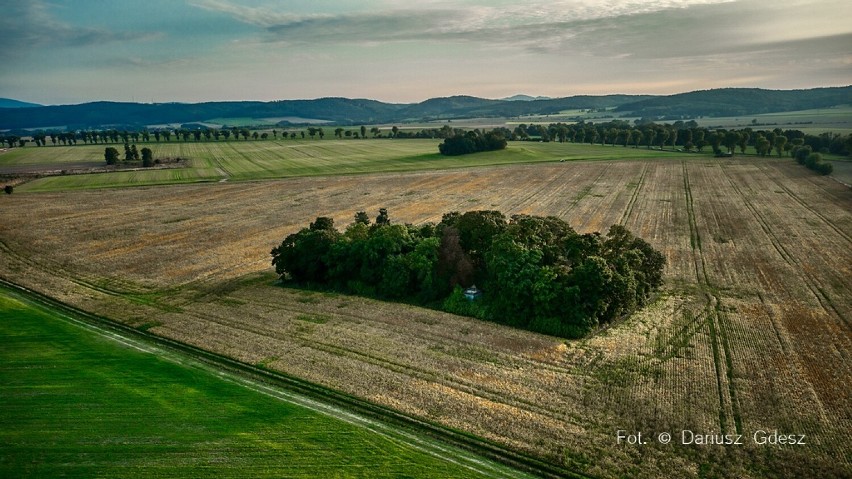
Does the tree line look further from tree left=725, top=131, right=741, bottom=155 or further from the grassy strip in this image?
the grassy strip

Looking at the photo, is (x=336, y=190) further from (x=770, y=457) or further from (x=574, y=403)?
(x=770, y=457)

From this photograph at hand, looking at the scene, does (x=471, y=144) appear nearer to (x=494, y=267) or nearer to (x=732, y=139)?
(x=732, y=139)

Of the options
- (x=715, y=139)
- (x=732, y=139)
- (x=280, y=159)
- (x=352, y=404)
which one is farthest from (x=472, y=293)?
(x=715, y=139)

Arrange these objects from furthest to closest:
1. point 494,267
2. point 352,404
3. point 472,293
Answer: point 472,293
point 494,267
point 352,404

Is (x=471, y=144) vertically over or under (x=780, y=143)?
over

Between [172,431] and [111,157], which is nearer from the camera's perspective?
[172,431]

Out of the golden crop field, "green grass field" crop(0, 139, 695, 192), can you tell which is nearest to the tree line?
"green grass field" crop(0, 139, 695, 192)

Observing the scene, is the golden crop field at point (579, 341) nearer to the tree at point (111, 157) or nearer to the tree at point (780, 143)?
the tree at point (780, 143)
